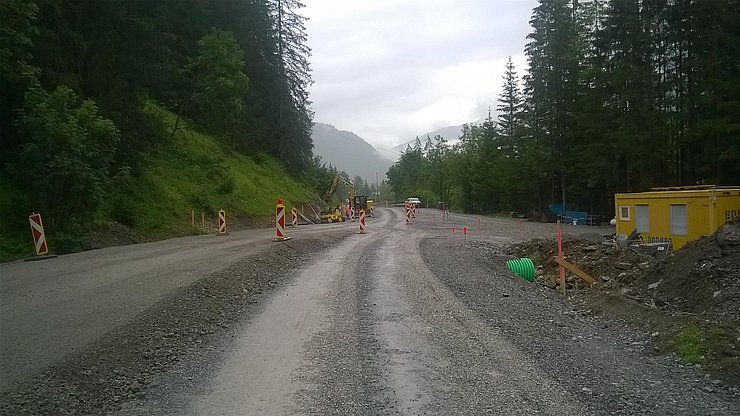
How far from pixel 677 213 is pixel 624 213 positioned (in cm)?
243

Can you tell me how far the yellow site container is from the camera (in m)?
16.2

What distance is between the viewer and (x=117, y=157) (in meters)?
22.2

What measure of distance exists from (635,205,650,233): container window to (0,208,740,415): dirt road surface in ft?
29.3

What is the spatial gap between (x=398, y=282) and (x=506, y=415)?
7.48m

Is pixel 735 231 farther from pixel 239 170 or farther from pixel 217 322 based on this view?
pixel 239 170

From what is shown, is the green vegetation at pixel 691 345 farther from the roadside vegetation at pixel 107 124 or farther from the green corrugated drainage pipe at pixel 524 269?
the roadside vegetation at pixel 107 124

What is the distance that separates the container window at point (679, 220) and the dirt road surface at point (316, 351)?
8.15 metres

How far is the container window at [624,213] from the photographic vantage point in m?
19.5

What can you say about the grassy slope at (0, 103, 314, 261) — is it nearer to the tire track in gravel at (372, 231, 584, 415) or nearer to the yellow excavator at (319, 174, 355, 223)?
the yellow excavator at (319, 174, 355, 223)

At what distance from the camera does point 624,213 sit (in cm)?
1975

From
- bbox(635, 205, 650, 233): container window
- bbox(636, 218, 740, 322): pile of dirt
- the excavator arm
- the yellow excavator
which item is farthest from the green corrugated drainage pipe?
the excavator arm

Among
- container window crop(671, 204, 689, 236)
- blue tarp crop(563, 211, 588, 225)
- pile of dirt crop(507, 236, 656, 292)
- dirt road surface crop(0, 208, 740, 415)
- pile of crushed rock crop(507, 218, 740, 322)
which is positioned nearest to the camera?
dirt road surface crop(0, 208, 740, 415)

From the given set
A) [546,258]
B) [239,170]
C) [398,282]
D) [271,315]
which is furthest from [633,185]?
[271,315]

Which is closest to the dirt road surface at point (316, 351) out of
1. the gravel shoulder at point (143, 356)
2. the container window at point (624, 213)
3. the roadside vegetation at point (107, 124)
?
the gravel shoulder at point (143, 356)
